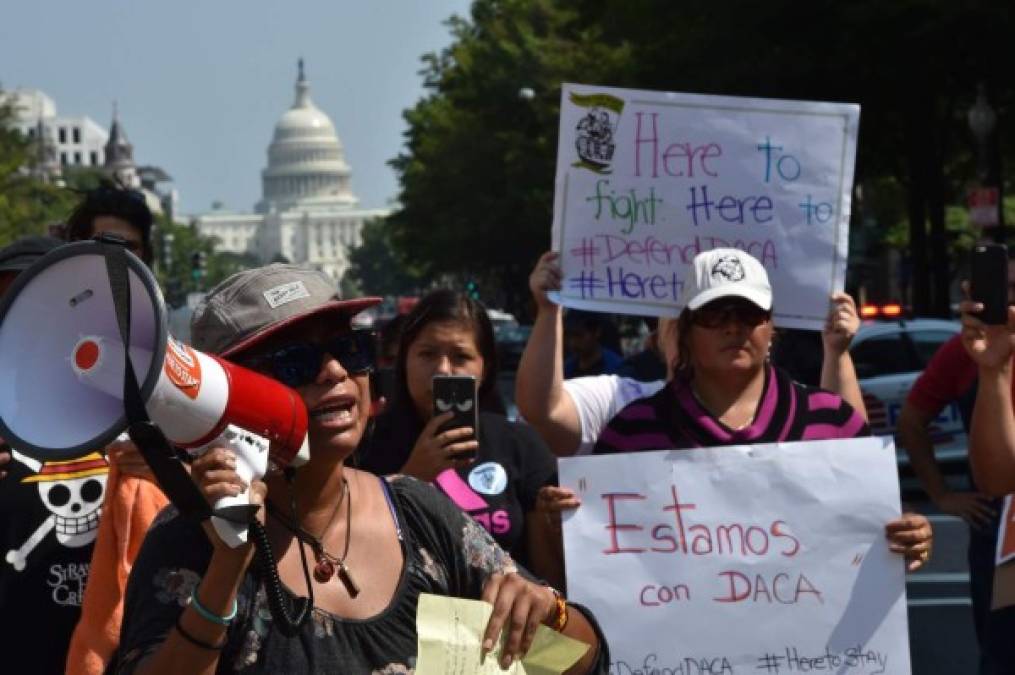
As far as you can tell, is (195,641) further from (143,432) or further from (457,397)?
(457,397)

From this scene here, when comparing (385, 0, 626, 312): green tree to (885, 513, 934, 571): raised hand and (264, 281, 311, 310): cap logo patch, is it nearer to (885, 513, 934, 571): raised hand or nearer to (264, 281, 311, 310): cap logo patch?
(885, 513, 934, 571): raised hand

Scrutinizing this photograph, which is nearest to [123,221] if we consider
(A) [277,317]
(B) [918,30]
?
(A) [277,317]

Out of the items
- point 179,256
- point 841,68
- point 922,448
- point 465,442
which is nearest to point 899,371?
point 841,68

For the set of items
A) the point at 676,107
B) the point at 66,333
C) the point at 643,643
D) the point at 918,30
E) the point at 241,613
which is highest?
the point at 918,30

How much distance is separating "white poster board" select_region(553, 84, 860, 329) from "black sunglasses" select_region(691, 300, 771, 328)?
730mm

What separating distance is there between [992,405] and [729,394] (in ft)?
1.89

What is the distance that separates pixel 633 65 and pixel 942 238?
534cm

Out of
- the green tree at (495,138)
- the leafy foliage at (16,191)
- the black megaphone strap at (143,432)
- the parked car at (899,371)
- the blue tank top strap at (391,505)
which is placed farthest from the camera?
the leafy foliage at (16,191)

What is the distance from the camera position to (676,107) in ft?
18.5

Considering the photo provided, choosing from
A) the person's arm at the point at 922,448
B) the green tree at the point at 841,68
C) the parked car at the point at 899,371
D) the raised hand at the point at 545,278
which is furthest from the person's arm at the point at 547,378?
the green tree at the point at 841,68

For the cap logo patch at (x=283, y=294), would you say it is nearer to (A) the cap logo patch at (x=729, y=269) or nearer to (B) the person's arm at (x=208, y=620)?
(B) the person's arm at (x=208, y=620)

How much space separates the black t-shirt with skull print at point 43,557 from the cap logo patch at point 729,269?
4.59 feet

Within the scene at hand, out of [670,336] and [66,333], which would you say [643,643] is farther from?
[66,333]

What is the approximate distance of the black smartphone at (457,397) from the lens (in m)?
4.72
